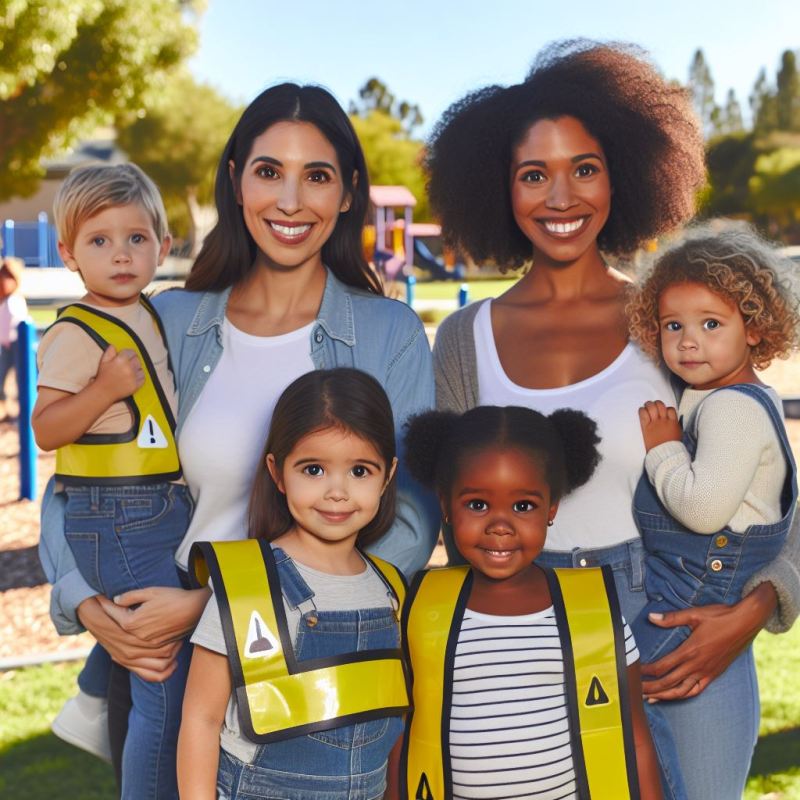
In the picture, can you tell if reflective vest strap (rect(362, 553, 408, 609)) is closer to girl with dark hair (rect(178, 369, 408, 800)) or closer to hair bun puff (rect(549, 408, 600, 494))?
girl with dark hair (rect(178, 369, 408, 800))

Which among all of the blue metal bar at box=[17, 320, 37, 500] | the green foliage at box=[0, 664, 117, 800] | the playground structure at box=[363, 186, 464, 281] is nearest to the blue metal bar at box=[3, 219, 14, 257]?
the playground structure at box=[363, 186, 464, 281]

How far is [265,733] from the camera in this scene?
2326 millimetres

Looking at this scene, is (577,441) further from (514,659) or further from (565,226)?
(565,226)

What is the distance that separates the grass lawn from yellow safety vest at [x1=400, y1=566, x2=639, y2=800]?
2584 millimetres

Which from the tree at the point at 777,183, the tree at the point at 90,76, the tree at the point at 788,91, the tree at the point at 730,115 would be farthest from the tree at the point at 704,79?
the tree at the point at 90,76

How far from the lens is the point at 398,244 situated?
35562 millimetres

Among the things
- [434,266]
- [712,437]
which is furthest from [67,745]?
[434,266]

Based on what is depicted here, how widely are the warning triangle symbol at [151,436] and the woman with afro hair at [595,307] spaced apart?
0.74m

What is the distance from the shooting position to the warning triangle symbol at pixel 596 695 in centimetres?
244

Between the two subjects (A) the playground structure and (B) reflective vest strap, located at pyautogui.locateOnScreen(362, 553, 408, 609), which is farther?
(A) the playground structure

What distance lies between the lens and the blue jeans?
8.96 feet

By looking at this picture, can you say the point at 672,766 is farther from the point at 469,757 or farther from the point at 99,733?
the point at 99,733

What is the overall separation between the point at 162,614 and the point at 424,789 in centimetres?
74

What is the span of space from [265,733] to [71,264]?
58.0 inches
